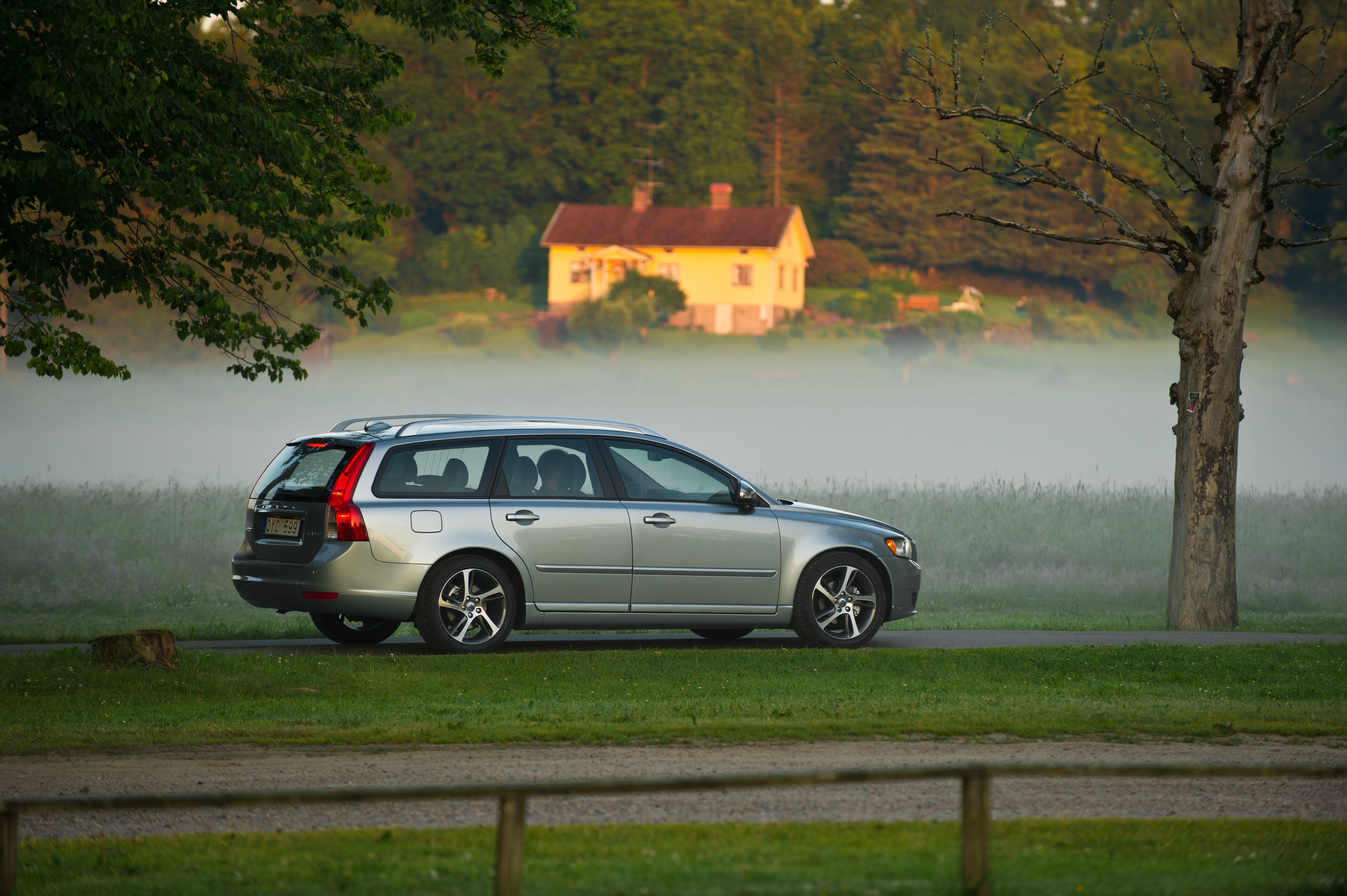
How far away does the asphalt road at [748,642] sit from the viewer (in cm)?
1359

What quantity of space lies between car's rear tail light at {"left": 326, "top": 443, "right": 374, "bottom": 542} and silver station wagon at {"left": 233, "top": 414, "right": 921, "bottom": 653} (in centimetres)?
1

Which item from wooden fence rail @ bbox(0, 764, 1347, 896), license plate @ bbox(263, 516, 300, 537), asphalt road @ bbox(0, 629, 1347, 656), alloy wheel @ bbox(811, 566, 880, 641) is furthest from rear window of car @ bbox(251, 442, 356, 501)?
wooden fence rail @ bbox(0, 764, 1347, 896)

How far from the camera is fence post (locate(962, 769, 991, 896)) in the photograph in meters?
5.32

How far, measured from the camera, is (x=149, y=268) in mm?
14047

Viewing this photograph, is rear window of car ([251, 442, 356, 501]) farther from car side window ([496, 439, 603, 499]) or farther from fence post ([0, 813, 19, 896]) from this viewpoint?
fence post ([0, 813, 19, 896])

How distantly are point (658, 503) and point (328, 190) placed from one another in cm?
483

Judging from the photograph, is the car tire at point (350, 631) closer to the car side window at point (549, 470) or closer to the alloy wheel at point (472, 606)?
the alloy wheel at point (472, 606)

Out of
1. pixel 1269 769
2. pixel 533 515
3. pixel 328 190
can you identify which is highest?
pixel 328 190

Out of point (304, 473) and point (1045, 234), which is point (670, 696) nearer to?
point (304, 473)

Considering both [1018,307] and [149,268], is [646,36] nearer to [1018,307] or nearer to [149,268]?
[1018,307]

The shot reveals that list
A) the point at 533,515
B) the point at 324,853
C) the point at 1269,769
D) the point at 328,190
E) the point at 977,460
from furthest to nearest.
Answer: the point at 977,460 < the point at 328,190 < the point at 533,515 < the point at 324,853 < the point at 1269,769

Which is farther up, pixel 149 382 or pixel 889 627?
pixel 149 382

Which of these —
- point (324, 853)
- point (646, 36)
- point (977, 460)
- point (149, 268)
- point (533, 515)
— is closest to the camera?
point (324, 853)

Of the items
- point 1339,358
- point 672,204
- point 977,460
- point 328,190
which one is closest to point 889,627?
point 328,190
